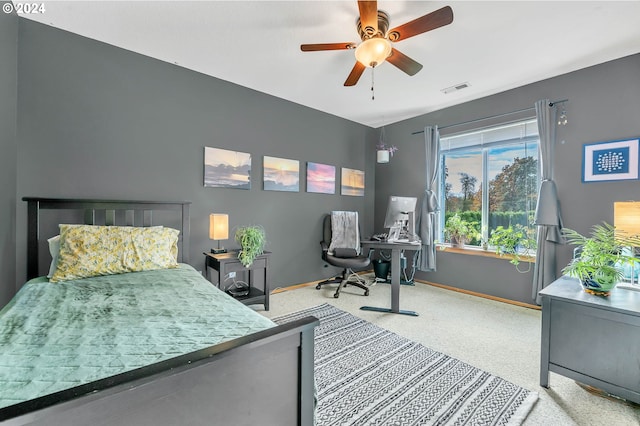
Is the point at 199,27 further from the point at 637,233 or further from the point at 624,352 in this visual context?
the point at 624,352

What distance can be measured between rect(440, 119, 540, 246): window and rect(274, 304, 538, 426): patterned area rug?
2.25m

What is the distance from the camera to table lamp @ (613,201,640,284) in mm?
1778

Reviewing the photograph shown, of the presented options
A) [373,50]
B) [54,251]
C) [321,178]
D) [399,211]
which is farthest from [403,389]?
[321,178]

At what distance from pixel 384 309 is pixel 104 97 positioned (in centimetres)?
361

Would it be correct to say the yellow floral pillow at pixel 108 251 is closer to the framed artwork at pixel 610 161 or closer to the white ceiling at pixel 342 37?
the white ceiling at pixel 342 37

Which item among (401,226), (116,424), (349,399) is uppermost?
(401,226)

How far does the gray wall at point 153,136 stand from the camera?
7.43ft

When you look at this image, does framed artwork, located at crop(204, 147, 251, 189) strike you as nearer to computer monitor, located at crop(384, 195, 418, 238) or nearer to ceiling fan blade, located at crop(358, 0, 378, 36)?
computer monitor, located at crop(384, 195, 418, 238)

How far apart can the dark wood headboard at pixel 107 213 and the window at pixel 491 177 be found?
3.61 metres

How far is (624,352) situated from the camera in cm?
154

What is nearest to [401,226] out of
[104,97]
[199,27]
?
[199,27]

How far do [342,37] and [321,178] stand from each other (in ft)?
6.91

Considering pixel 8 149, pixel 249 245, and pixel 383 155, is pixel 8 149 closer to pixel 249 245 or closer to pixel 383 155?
pixel 249 245

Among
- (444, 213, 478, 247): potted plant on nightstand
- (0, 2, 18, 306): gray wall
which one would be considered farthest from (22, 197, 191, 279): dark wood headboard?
(444, 213, 478, 247): potted plant on nightstand
